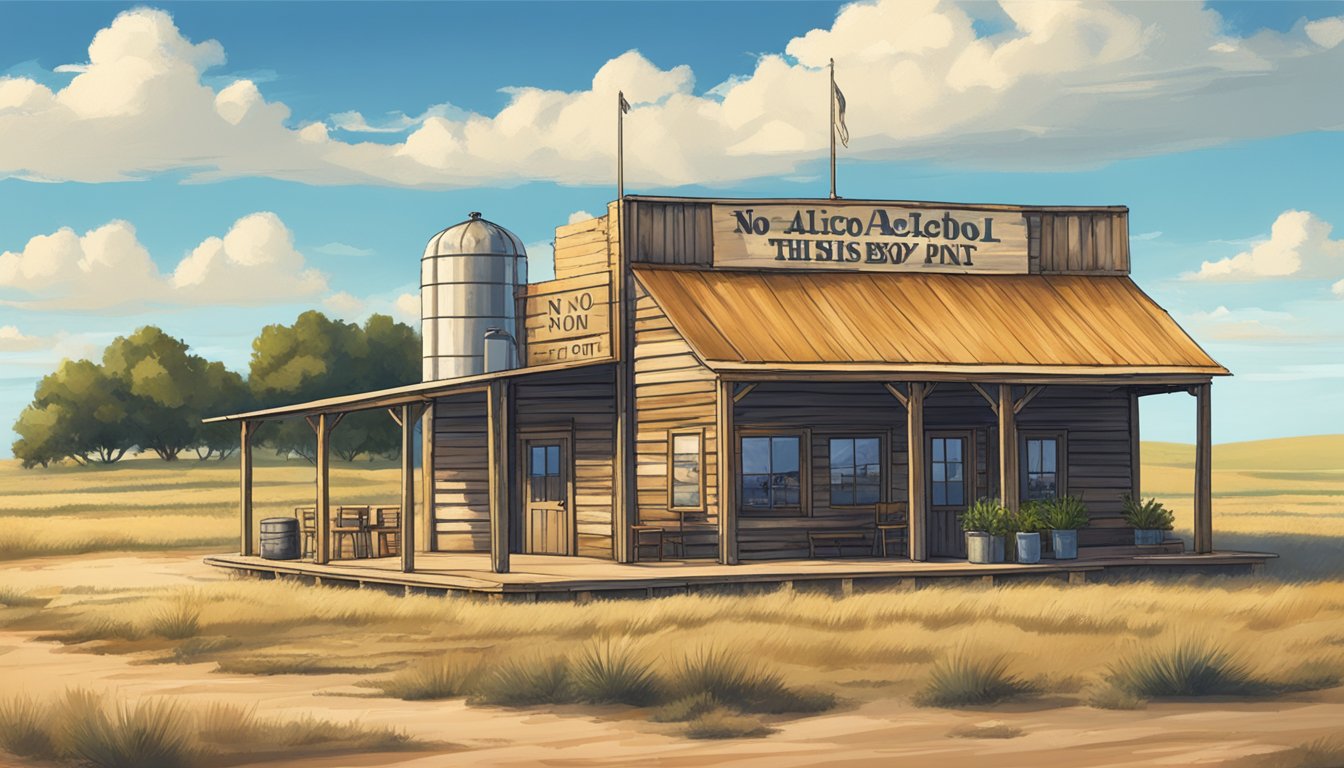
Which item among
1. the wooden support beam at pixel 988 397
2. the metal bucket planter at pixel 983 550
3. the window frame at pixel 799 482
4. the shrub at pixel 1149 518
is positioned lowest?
the metal bucket planter at pixel 983 550

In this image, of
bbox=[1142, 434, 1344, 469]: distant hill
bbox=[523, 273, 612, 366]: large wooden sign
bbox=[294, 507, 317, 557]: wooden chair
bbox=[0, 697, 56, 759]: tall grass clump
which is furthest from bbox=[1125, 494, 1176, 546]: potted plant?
bbox=[1142, 434, 1344, 469]: distant hill

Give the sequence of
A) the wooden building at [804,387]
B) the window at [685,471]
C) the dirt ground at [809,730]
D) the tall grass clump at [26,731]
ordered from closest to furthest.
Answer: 1. the dirt ground at [809,730]
2. the tall grass clump at [26,731]
3. the wooden building at [804,387]
4. the window at [685,471]

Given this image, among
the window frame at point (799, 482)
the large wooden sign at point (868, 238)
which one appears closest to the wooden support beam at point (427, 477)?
the window frame at point (799, 482)

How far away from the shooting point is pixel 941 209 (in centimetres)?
2645

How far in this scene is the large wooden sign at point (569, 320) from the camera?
25.0 metres

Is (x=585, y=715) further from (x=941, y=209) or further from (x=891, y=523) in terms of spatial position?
(x=941, y=209)

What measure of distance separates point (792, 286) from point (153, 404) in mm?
76382

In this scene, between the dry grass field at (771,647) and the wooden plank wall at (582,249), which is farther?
the wooden plank wall at (582,249)

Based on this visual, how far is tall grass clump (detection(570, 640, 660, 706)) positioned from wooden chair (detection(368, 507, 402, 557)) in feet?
42.0

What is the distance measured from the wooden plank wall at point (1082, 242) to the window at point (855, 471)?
4.37m

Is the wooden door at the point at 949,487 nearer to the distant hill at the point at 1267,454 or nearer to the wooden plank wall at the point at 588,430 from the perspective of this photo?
the wooden plank wall at the point at 588,430

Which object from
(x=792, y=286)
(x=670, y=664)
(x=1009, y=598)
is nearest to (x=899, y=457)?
(x=792, y=286)

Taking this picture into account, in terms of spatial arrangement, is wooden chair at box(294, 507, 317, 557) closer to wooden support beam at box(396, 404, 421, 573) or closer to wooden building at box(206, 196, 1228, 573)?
wooden building at box(206, 196, 1228, 573)

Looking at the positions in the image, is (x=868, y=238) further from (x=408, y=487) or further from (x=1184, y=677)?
(x=1184, y=677)
